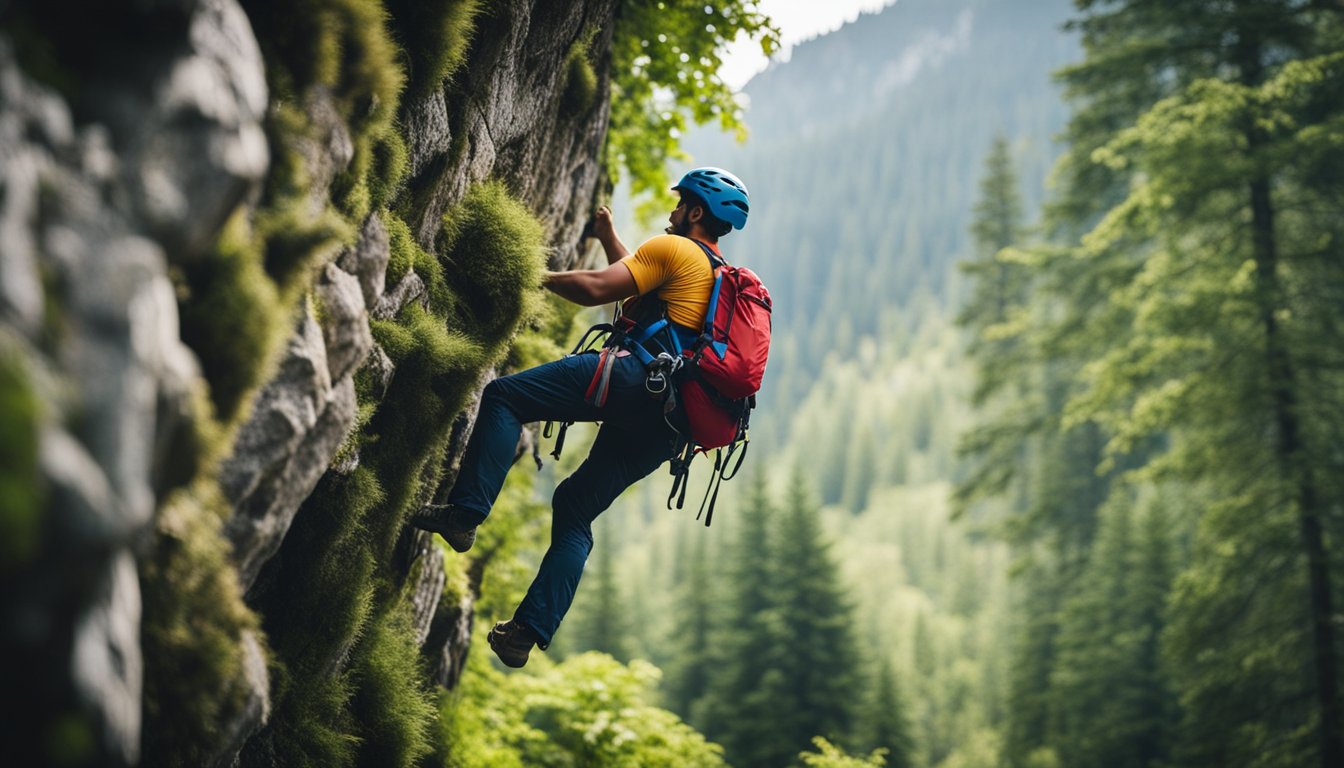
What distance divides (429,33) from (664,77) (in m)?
5.02

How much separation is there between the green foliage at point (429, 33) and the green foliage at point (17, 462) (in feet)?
10.3

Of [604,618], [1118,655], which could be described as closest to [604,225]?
[1118,655]

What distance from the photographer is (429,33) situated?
502cm

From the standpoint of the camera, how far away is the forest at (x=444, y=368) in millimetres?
2480

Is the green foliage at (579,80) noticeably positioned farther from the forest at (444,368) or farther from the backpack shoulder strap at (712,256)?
the backpack shoulder strap at (712,256)

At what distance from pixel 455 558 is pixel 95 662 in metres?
6.50

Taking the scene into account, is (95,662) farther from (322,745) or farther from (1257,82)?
(1257,82)

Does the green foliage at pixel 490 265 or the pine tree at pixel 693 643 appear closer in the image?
the green foliage at pixel 490 265

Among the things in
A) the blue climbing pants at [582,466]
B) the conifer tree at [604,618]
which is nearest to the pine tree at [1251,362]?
the blue climbing pants at [582,466]

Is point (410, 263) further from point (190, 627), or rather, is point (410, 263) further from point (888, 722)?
point (888, 722)

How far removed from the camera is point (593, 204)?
9258 mm

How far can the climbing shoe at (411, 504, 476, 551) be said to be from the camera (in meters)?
5.09

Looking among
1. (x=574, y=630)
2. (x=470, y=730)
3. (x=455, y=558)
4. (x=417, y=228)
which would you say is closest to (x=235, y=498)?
(x=417, y=228)

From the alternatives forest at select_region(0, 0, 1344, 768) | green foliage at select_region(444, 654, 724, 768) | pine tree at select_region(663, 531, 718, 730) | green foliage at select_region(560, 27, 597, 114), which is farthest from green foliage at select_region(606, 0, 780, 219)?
pine tree at select_region(663, 531, 718, 730)
